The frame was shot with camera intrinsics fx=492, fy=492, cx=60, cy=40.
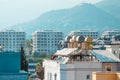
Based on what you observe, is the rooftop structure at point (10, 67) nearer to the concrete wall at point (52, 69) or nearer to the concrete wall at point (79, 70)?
the concrete wall at point (79, 70)

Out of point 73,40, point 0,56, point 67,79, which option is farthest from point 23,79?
point 73,40

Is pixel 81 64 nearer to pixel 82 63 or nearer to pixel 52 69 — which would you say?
pixel 82 63

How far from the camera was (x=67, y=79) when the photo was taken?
26.5 meters

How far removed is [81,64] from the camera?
26891mm

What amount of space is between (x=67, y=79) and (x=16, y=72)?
10733 millimetres

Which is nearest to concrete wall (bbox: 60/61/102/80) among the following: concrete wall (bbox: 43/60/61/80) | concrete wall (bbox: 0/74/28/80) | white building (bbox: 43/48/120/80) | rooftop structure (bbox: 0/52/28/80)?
white building (bbox: 43/48/120/80)

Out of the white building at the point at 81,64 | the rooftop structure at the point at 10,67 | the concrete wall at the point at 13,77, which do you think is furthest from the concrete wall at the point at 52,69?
the concrete wall at the point at 13,77

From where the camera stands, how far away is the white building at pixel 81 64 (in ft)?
86.7

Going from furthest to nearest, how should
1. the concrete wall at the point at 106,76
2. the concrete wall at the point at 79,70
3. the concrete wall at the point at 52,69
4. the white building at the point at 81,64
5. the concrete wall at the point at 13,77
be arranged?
the concrete wall at the point at 52,69 → the white building at the point at 81,64 → the concrete wall at the point at 79,70 → the concrete wall at the point at 13,77 → the concrete wall at the point at 106,76

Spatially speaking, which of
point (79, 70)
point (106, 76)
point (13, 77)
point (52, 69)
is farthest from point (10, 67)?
point (52, 69)

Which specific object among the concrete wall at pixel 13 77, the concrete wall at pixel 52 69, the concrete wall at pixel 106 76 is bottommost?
the concrete wall at pixel 52 69

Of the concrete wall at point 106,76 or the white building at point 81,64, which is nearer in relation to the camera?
the concrete wall at point 106,76

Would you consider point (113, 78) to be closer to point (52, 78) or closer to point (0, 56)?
point (0, 56)

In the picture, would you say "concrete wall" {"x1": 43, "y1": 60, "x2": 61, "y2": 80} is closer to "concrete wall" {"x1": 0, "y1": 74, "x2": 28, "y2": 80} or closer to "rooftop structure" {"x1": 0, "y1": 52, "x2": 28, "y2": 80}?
"rooftop structure" {"x1": 0, "y1": 52, "x2": 28, "y2": 80}
